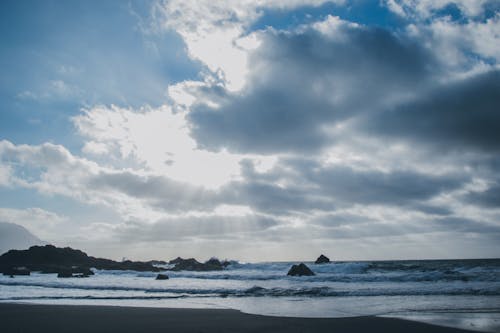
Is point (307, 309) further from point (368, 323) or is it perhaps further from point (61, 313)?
point (61, 313)

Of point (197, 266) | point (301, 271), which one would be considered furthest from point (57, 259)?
point (301, 271)

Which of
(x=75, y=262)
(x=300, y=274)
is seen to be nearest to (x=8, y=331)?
(x=300, y=274)

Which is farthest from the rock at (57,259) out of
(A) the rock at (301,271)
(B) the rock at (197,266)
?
(A) the rock at (301,271)

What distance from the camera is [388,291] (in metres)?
22.3

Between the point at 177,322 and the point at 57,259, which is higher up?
the point at 177,322

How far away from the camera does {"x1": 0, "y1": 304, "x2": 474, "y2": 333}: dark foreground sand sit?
10820 mm

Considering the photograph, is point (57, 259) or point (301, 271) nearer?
point (301, 271)

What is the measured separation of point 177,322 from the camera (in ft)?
39.8

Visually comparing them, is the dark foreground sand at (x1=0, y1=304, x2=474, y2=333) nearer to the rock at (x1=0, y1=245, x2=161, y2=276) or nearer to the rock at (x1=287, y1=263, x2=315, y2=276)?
the rock at (x1=287, y1=263, x2=315, y2=276)

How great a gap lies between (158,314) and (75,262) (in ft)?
252

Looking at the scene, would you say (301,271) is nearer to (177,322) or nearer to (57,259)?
(177,322)

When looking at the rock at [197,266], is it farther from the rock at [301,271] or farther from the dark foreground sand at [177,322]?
the dark foreground sand at [177,322]

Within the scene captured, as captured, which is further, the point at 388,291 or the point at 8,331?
the point at 388,291

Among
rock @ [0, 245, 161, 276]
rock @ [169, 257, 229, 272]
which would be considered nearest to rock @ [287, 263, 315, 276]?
rock @ [169, 257, 229, 272]
